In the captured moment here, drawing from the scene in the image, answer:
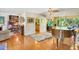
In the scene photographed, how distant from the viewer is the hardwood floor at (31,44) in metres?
3.29

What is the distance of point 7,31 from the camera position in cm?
328

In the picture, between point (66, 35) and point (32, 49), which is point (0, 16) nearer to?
point (32, 49)

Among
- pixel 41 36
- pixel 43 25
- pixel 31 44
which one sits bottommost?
pixel 31 44

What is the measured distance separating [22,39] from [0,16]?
535mm

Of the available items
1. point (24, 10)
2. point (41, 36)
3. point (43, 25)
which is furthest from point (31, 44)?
point (24, 10)

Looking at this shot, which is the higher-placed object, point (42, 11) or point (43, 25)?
point (42, 11)

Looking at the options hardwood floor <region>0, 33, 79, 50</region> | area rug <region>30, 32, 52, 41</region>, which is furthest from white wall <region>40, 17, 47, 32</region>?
hardwood floor <region>0, 33, 79, 50</region>

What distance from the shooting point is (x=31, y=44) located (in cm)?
332

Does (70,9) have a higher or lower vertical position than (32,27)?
higher

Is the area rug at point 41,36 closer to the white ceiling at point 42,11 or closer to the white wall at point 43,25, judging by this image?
the white wall at point 43,25

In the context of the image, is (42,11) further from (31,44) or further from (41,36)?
(31,44)

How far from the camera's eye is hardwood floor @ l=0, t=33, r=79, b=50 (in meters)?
3.29
